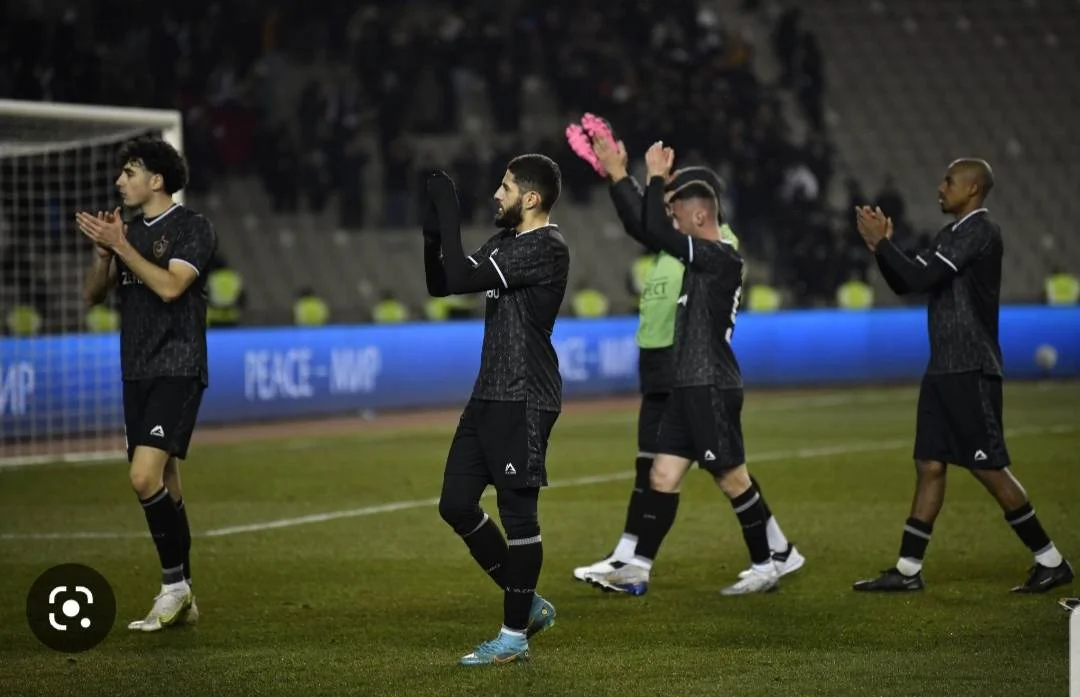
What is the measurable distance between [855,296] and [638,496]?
15316 mm

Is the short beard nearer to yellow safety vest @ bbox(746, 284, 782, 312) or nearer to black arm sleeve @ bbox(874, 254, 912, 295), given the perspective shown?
black arm sleeve @ bbox(874, 254, 912, 295)

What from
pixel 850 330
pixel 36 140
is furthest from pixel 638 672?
pixel 850 330

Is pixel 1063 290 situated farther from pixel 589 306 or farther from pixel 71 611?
pixel 71 611

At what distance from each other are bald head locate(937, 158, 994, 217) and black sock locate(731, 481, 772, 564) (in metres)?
1.67

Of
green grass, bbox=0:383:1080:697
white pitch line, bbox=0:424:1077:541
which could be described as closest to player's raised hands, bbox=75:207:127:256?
green grass, bbox=0:383:1080:697

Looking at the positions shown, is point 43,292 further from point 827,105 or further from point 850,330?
point 827,105

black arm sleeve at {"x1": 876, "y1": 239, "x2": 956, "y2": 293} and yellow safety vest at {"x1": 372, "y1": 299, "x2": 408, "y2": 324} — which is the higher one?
black arm sleeve at {"x1": 876, "y1": 239, "x2": 956, "y2": 293}

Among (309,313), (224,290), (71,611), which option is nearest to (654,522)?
(71,611)

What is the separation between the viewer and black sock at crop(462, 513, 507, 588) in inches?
263

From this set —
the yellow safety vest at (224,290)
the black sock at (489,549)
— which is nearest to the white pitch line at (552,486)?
the black sock at (489,549)

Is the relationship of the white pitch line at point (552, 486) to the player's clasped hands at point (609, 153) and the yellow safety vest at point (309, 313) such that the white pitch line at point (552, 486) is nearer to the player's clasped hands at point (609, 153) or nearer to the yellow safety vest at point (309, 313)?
the player's clasped hands at point (609, 153)

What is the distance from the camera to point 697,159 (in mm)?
25984

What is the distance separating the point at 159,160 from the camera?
738 centimetres

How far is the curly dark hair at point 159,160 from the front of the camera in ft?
24.2
